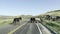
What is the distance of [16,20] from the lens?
5609 cm

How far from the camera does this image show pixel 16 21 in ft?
184

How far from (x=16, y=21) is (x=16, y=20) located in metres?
0.30
